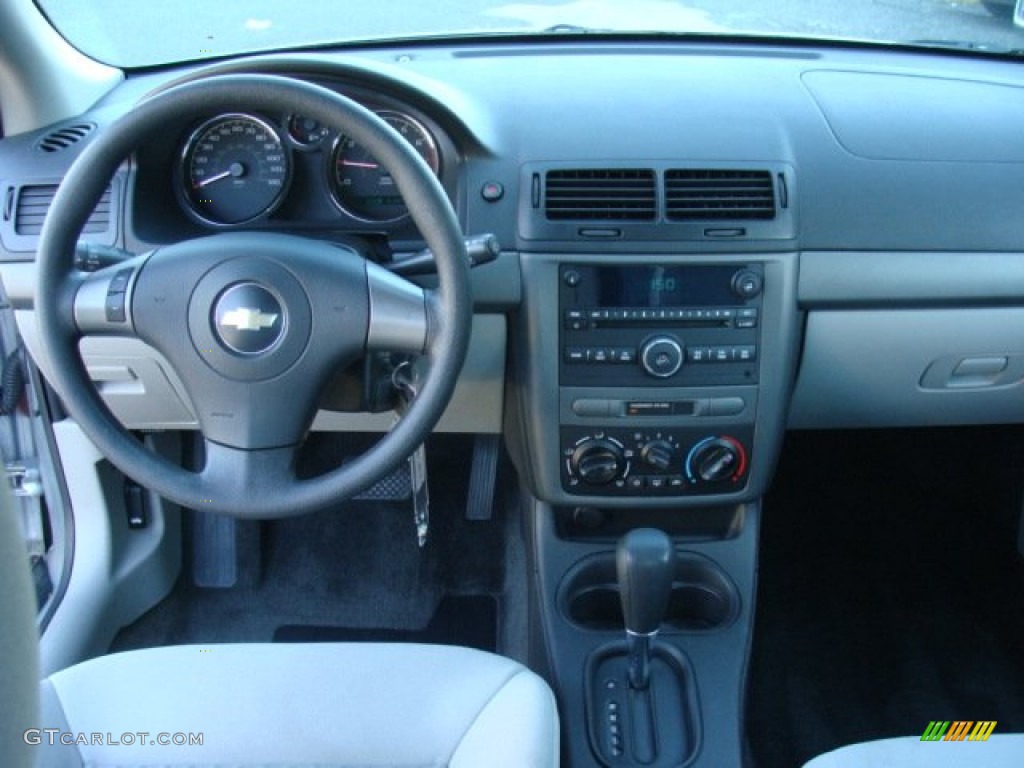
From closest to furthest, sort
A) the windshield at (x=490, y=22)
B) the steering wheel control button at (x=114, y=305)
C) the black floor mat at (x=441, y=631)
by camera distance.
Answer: the steering wheel control button at (x=114, y=305) → the windshield at (x=490, y=22) → the black floor mat at (x=441, y=631)

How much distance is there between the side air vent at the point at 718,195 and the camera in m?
1.69

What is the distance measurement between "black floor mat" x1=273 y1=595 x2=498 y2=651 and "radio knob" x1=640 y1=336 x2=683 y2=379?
90 centimetres

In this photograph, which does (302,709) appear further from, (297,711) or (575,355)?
(575,355)

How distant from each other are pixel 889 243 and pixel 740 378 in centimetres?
34

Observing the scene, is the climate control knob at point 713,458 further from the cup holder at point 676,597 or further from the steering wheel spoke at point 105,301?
the steering wheel spoke at point 105,301

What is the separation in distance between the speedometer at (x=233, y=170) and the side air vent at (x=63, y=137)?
0.24 meters

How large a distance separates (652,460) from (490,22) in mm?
1035

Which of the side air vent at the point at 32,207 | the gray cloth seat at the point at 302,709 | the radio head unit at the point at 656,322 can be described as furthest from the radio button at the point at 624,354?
the side air vent at the point at 32,207

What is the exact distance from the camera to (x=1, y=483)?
655 millimetres

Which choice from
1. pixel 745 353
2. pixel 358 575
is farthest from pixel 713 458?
pixel 358 575

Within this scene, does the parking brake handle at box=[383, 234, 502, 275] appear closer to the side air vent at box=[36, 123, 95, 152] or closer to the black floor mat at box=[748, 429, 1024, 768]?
the side air vent at box=[36, 123, 95, 152]

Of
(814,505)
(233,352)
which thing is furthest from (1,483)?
(814,505)

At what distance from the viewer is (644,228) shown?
1.68 meters

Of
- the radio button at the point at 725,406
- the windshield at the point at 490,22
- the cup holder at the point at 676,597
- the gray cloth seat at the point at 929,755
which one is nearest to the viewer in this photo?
the gray cloth seat at the point at 929,755
